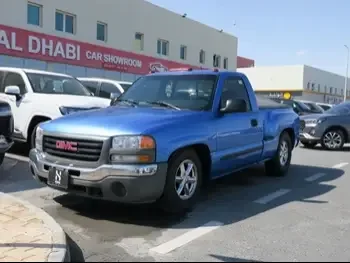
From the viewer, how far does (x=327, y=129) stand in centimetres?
1321

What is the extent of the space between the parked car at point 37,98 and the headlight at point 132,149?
3727 millimetres

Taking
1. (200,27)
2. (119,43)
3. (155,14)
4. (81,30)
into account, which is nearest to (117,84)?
(81,30)

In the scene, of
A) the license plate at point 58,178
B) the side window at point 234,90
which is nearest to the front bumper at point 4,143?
the license plate at point 58,178

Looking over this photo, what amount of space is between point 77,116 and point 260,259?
9.17 ft

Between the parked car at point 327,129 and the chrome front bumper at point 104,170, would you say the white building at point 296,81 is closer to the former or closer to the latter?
the parked car at point 327,129

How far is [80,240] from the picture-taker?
14.5 feet

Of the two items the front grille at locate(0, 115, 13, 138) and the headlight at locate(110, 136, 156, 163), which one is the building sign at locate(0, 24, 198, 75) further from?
the headlight at locate(110, 136, 156, 163)

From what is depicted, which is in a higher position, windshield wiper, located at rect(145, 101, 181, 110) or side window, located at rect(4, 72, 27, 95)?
side window, located at rect(4, 72, 27, 95)

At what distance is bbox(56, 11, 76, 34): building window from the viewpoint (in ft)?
69.7

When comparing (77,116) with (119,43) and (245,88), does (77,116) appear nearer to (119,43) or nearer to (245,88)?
(245,88)

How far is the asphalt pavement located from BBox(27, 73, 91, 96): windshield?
2.25 m

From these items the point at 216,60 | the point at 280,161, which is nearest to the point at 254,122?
the point at 280,161

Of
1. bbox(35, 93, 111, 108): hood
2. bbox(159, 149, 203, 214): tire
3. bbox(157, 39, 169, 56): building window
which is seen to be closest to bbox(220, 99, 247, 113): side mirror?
bbox(159, 149, 203, 214): tire

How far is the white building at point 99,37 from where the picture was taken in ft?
62.8
